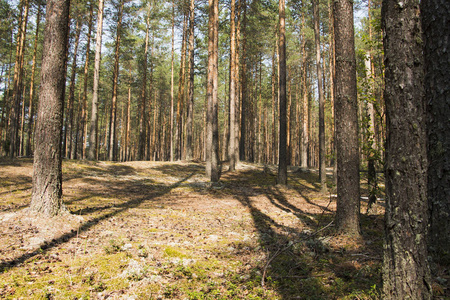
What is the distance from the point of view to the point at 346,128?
15.8 ft

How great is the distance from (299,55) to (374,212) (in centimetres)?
2440

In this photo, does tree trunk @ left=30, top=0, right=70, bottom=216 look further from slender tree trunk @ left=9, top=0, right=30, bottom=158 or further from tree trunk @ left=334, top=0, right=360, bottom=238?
slender tree trunk @ left=9, top=0, right=30, bottom=158

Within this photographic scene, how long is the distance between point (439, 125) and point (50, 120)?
6.49 meters

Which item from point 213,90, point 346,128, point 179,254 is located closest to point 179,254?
point 179,254

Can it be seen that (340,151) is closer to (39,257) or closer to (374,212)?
(374,212)

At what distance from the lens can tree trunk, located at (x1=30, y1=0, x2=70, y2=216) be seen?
16.6ft

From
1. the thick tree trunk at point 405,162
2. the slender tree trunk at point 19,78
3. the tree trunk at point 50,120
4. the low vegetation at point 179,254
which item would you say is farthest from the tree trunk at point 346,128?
the slender tree trunk at point 19,78

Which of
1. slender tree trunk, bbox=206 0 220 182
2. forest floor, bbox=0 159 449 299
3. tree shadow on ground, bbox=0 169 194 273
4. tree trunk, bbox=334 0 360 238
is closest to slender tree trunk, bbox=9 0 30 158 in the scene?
forest floor, bbox=0 159 449 299

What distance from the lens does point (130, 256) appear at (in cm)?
385

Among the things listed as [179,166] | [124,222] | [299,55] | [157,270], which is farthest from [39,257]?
[299,55]

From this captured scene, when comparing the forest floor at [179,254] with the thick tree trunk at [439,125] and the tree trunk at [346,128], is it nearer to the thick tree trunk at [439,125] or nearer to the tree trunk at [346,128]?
the tree trunk at [346,128]

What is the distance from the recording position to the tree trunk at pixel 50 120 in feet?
16.6

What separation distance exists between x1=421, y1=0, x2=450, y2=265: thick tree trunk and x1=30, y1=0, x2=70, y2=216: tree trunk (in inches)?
249

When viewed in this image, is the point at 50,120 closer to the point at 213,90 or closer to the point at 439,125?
the point at 439,125
